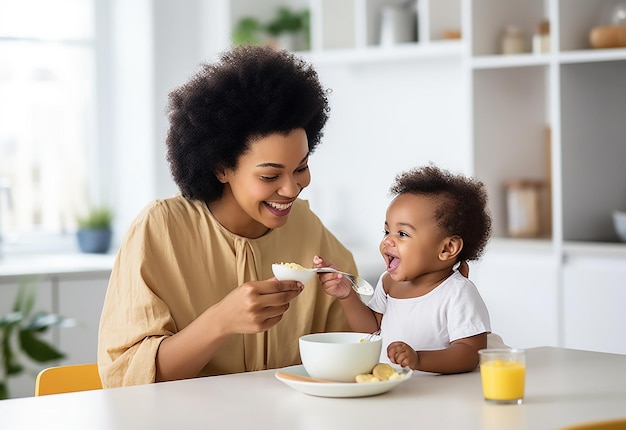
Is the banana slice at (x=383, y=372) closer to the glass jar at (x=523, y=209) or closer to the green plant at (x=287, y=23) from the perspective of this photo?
the glass jar at (x=523, y=209)

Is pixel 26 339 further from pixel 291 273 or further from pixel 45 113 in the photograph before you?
pixel 291 273

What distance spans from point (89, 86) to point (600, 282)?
261 cm

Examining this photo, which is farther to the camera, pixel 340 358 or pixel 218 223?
pixel 218 223

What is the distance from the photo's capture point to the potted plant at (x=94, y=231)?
177 inches

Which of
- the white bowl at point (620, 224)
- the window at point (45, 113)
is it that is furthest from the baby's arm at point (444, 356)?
the window at point (45, 113)

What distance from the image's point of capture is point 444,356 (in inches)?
68.5

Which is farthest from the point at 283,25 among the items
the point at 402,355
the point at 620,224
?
the point at 402,355

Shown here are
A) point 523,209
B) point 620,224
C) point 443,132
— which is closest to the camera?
point 620,224

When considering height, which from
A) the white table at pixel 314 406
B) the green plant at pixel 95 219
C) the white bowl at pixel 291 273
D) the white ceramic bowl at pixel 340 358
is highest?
the green plant at pixel 95 219

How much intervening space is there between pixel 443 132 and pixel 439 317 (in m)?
2.45

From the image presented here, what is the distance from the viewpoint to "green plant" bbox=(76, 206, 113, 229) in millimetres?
4512

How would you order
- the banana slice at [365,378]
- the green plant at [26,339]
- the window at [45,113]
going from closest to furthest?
the banana slice at [365,378], the green plant at [26,339], the window at [45,113]

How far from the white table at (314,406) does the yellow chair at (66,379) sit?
41 centimetres

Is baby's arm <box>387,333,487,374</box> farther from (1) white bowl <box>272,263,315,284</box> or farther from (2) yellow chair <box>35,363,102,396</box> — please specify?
(2) yellow chair <box>35,363,102,396</box>
